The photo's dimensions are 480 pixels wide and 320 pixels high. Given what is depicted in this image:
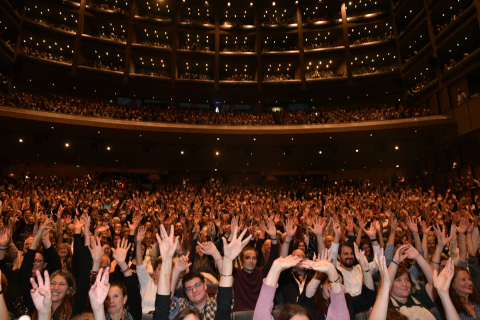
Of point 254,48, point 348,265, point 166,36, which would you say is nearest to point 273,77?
point 254,48

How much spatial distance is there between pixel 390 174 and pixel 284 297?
1686 cm

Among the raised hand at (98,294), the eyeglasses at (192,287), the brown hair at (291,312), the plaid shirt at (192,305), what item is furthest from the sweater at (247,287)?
the raised hand at (98,294)

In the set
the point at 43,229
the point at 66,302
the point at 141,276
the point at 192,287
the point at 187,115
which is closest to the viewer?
the point at 192,287

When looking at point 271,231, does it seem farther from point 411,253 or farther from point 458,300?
point 458,300

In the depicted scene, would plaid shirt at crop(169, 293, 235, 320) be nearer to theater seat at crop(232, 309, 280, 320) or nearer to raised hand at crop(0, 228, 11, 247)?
theater seat at crop(232, 309, 280, 320)

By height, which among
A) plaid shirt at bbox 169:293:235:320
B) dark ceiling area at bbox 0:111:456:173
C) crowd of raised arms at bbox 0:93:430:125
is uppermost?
crowd of raised arms at bbox 0:93:430:125

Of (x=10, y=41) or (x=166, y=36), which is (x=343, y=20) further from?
(x=10, y=41)

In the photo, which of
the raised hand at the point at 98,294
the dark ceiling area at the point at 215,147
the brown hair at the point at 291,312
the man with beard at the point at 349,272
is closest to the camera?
the brown hair at the point at 291,312

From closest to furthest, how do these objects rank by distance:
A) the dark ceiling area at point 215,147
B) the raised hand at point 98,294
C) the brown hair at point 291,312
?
the brown hair at point 291,312 → the raised hand at point 98,294 → the dark ceiling area at point 215,147

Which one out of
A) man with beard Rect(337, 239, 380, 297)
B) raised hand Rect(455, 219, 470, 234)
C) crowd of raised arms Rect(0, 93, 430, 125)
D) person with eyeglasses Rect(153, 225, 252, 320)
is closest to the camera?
person with eyeglasses Rect(153, 225, 252, 320)

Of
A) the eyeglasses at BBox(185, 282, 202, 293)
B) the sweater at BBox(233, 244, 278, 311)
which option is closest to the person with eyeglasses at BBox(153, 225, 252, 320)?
the eyeglasses at BBox(185, 282, 202, 293)

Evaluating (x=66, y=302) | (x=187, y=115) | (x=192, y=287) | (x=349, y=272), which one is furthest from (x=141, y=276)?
(x=187, y=115)

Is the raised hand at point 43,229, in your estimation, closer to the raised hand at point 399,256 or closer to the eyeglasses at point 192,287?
the eyeglasses at point 192,287

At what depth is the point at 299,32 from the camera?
1909 centimetres
